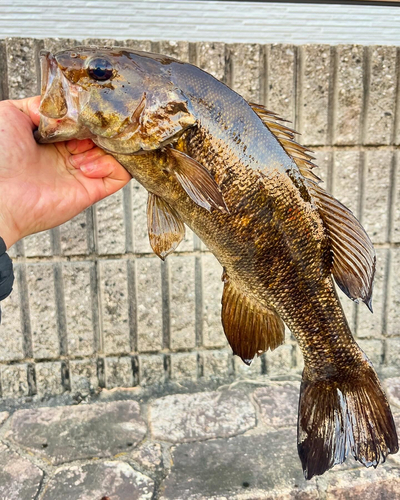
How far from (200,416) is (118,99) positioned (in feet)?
7.59

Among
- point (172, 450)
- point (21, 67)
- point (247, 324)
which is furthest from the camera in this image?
point (21, 67)

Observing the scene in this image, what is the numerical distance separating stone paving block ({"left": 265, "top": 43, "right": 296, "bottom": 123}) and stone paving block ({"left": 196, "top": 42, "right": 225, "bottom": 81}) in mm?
326

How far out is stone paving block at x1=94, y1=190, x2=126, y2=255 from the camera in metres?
3.27

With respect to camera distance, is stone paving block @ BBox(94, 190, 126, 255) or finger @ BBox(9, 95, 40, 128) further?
stone paving block @ BBox(94, 190, 126, 255)

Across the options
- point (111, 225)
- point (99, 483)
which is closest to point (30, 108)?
point (111, 225)

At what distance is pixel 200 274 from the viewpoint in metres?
3.48

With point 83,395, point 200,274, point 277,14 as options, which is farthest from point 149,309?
point 277,14

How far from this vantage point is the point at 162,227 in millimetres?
1834

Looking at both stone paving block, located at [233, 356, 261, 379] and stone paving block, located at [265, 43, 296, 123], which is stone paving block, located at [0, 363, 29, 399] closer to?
stone paving block, located at [233, 356, 261, 379]

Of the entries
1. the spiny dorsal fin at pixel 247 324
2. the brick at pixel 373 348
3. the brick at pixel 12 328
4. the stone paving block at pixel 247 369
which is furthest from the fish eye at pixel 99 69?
the brick at pixel 373 348

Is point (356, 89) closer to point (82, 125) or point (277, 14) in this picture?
point (277, 14)

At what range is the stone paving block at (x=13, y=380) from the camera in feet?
11.3

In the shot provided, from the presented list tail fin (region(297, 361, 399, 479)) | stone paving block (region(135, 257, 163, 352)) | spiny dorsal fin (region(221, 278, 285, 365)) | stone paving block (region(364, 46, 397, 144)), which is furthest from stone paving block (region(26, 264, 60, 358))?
stone paving block (region(364, 46, 397, 144))

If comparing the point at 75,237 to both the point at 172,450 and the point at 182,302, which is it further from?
the point at 172,450
